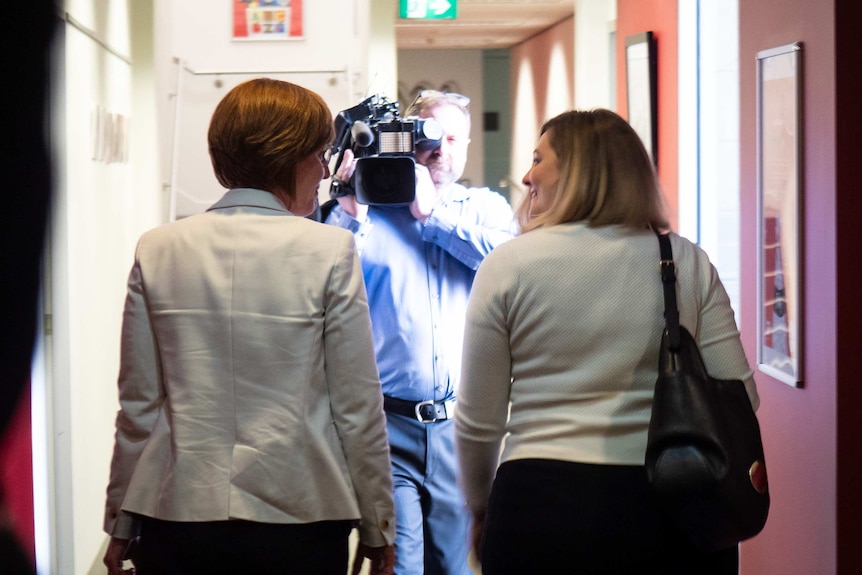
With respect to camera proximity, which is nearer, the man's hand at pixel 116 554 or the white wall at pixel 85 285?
the man's hand at pixel 116 554

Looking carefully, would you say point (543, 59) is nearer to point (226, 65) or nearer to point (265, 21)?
point (265, 21)

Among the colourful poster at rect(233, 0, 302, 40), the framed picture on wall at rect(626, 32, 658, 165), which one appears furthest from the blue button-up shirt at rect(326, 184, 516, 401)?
the colourful poster at rect(233, 0, 302, 40)

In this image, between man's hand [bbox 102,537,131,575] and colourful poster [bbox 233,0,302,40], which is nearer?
man's hand [bbox 102,537,131,575]

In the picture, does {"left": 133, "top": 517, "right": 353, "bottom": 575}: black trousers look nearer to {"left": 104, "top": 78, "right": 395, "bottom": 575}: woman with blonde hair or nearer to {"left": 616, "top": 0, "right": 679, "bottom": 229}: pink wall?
{"left": 104, "top": 78, "right": 395, "bottom": 575}: woman with blonde hair

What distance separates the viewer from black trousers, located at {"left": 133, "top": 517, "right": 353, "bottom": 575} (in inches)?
64.6

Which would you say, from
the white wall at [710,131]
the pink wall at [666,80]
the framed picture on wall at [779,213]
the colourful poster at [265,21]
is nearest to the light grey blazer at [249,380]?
the framed picture on wall at [779,213]

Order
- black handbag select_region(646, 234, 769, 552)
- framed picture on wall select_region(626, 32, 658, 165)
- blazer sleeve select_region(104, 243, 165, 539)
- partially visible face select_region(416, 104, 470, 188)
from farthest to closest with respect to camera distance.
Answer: framed picture on wall select_region(626, 32, 658, 165) → partially visible face select_region(416, 104, 470, 188) → blazer sleeve select_region(104, 243, 165, 539) → black handbag select_region(646, 234, 769, 552)

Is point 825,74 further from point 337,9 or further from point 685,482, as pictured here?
point 337,9

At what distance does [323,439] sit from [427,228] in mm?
933

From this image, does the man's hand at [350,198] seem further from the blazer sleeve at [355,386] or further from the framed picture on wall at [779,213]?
the framed picture on wall at [779,213]

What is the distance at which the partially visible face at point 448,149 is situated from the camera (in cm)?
269

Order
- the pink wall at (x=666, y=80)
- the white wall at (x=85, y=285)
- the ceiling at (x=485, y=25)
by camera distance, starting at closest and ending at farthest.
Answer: the white wall at (x=85, y=285)
the pink wall at (x=666, y=80)
the ceiling at (x=485, y=25)

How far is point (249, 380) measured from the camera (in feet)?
5.44

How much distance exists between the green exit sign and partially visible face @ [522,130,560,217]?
5.59 m
